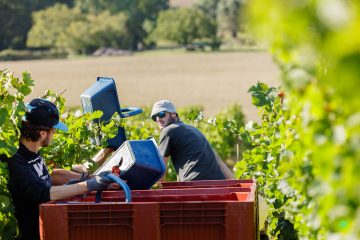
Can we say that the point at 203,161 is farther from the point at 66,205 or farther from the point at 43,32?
the point at 43,32

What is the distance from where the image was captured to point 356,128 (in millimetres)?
1737

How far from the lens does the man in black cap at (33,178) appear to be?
4.28 meters

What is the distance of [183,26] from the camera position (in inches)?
4171

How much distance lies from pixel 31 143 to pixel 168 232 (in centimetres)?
107

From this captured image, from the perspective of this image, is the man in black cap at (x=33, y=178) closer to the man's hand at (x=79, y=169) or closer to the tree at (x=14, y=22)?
the man's hand at (x=79, y=169)

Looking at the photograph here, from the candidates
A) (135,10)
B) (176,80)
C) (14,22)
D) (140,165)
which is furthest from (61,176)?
(135,10)

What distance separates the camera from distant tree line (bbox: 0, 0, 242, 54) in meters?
99.2

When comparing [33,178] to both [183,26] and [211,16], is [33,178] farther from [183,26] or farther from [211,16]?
[211,16]

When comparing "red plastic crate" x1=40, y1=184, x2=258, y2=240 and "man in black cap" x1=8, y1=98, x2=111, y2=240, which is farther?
"man in black cap" x1=8, y1=98, x2=111, y2=240

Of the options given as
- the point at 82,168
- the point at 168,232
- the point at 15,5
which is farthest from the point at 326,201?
the point at 15,5

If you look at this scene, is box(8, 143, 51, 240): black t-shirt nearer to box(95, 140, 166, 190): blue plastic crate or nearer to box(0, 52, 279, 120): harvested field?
box(95, 140, 166, 190): blue plastic crate

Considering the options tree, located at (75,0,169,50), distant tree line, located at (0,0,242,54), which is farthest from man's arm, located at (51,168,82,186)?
tree, located at (75,0,169,50)

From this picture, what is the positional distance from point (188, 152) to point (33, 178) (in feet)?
9.45

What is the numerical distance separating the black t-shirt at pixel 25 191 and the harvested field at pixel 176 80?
2595 centimetres
